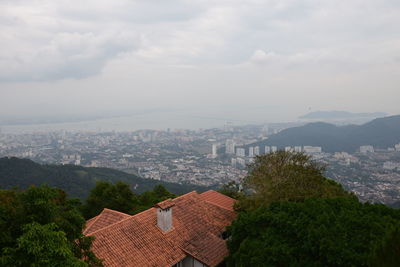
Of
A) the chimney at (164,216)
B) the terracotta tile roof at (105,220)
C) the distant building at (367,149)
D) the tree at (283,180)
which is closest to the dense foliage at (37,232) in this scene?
the chimney at (164,216)

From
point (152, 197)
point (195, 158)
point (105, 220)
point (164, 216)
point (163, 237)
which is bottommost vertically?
point (195, 158)

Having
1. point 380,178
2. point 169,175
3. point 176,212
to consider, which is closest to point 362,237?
point 176,212

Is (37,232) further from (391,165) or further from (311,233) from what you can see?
(391,165)

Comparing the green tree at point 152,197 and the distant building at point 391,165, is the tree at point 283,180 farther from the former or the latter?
the distant building at point 391,165

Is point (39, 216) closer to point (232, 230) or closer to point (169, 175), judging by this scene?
point (232, 230)

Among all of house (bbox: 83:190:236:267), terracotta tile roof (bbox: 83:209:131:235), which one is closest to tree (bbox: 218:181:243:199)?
house (bbox: 83:190:236:267)

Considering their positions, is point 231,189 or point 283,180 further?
point 231,189

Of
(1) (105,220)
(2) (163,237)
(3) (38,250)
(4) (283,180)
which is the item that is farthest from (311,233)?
(1) (105,220)
